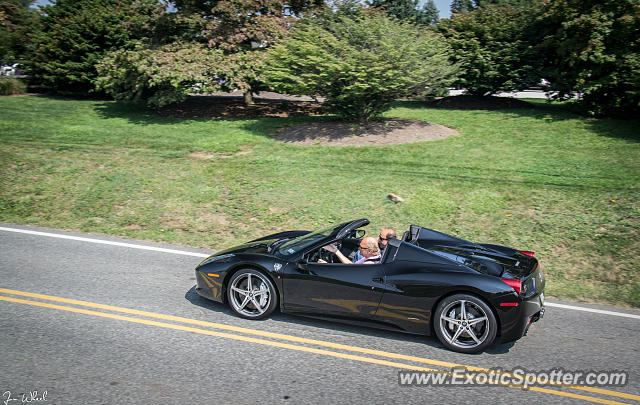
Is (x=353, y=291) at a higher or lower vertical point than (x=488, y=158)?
lower

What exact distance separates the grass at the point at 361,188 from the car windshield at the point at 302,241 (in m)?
2.89

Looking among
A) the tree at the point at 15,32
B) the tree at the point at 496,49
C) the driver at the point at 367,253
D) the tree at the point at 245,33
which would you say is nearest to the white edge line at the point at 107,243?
the driver at the point at 367,253

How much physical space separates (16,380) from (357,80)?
35.5 feet

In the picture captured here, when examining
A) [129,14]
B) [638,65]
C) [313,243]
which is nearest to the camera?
[313,243]

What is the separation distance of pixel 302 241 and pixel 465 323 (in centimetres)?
221

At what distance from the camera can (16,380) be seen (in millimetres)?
4188

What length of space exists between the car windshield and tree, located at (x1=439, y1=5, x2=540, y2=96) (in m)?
12.6

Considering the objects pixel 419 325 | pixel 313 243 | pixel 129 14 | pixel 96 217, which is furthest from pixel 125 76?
pixel 419 325

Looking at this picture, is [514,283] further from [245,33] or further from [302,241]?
[245,33]

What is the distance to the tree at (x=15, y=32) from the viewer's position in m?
22.3

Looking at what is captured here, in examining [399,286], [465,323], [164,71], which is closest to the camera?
[465,323]

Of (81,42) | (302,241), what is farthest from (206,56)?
(302,241)

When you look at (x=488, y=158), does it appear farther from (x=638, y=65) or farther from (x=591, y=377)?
(x=591, y=377)

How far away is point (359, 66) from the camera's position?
1275 centimetres
